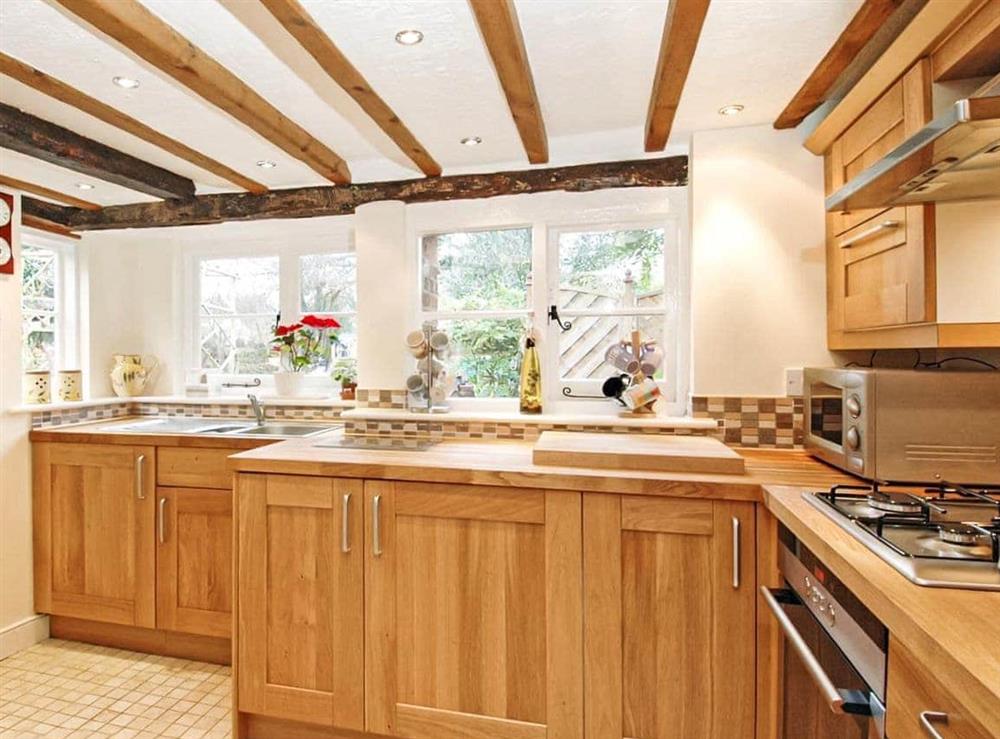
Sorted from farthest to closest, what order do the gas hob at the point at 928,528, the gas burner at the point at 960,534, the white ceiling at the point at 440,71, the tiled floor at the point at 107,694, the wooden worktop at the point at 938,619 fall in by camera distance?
the tiled floor at the point at 107,694
the white ceiling at the point at 440,71
the gas burner at the point at 960,534
the gas hob at the point at 928,528
the wooden worktop at the point at 938,619

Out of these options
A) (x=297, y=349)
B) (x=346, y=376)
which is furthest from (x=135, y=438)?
(x=346, y=376)

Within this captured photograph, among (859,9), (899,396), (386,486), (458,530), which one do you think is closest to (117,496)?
(386,486)

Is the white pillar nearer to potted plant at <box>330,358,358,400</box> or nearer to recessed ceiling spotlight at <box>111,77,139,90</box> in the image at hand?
potted plant at <box>330,358,358,400</box>

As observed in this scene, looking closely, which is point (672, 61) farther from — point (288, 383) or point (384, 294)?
point (288, 383)

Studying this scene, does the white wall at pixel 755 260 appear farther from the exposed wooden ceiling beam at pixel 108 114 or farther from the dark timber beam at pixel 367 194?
the exposed wooden ceiling beam at pixel 108 114

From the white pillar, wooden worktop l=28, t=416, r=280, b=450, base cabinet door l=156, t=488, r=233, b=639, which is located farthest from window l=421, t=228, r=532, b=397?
base cabinet door l=156, t=488, r=233, b=639

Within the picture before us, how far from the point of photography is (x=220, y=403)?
296 centimetres

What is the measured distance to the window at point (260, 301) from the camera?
9.98ft

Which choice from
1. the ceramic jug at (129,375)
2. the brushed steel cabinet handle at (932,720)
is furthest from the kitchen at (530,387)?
the ceramic jug at (129,375)

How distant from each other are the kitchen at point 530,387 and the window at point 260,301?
0.08 metres

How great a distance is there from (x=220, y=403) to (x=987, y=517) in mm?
3213

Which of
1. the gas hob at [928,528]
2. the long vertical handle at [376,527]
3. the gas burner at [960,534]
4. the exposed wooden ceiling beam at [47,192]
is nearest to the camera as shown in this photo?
the gas hob at [928,528]

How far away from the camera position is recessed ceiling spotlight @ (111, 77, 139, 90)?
1741 millimetres

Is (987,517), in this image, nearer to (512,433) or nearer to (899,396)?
(899,396)
